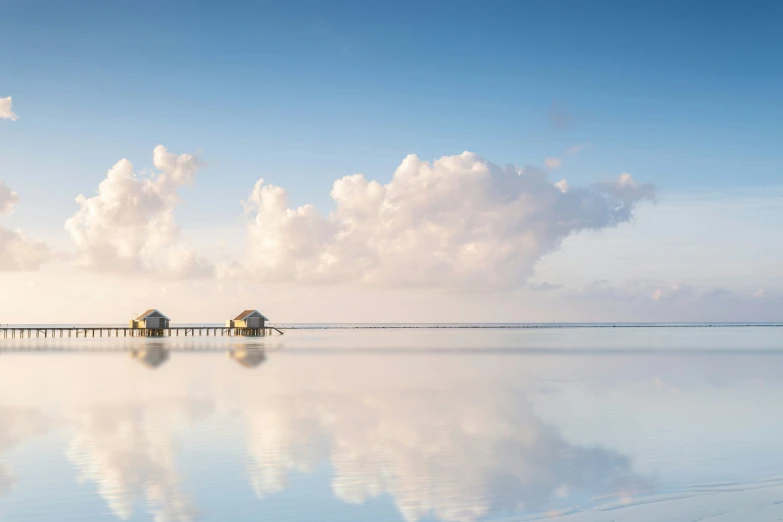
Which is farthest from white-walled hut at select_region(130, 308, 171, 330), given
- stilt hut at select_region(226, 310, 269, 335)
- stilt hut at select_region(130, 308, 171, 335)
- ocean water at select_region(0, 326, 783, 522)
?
ocean water at select_region(0, 326, 783, 522)

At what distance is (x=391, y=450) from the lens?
20172 millimetres

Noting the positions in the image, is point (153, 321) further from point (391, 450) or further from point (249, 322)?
point (391, 450)

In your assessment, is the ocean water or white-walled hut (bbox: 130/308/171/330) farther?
white-walled hut (bbox: 130/308/171/330)

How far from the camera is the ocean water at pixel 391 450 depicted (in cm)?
1416

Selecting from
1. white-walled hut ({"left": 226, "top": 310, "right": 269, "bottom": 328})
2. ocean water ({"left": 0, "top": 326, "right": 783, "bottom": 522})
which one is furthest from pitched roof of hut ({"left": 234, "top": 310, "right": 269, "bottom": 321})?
ocean water ({"left": 0, "top": 326, "right": 783, "bottom": 522})

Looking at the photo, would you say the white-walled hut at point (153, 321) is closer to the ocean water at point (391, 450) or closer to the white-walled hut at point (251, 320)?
the white-walled hut at point (251, 320)

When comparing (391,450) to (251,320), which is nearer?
(391,450)

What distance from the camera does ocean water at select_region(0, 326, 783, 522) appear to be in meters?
14.2

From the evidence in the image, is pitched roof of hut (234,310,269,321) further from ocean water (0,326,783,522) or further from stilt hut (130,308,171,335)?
ocean water (0,326,783,522)

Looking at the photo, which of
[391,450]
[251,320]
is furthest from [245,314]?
[391,450]

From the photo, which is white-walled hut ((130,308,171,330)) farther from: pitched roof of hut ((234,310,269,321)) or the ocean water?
the ocean water

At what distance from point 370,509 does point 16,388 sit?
98.0 ft

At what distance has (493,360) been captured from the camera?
2427 inches

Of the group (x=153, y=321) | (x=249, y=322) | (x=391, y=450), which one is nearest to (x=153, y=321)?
(x=153, y=321)
